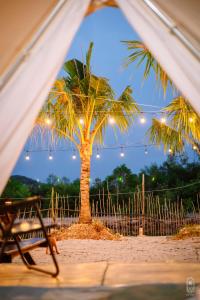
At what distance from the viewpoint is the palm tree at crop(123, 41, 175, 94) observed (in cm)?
439

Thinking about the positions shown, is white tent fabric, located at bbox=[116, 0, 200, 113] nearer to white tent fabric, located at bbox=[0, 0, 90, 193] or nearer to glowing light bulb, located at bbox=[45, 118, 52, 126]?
white tent fabric, located at bbox=[0, 0, 90, 193]

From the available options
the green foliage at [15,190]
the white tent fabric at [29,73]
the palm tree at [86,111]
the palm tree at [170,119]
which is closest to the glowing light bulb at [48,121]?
the palm tree at [86,111]

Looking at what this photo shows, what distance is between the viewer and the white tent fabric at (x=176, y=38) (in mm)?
1884

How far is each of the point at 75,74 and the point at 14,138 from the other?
5.29m

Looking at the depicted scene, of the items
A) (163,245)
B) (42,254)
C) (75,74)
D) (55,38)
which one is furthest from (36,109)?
(75,74)

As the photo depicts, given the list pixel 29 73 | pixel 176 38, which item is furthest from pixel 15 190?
pixel 176 38

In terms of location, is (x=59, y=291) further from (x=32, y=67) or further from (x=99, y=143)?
(x=99, y=143)

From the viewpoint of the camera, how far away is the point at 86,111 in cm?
672

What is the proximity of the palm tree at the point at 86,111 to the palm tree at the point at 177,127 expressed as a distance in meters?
0.65

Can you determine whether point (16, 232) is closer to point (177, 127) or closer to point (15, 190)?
point (177, 127)

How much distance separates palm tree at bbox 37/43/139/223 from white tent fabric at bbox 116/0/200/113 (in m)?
3.95

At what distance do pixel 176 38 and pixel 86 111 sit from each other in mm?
4771

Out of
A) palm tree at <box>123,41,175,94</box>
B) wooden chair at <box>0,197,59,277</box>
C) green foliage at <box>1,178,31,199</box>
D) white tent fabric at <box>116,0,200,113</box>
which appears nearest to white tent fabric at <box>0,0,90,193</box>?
Answer: wooden chair at <box>0,197,59,277</box>

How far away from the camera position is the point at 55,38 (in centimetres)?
214
